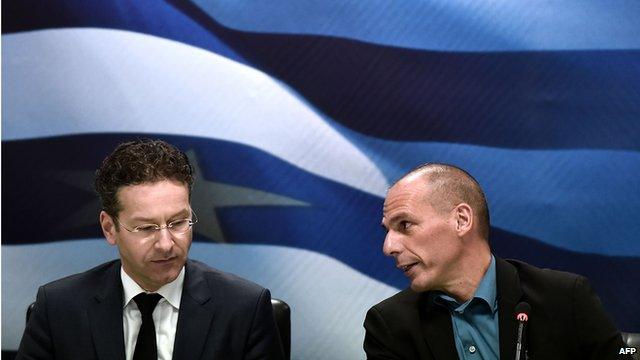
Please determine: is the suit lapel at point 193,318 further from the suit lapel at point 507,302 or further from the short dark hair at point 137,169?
the suit lapel at point 507,302

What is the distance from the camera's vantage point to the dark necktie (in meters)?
2.49

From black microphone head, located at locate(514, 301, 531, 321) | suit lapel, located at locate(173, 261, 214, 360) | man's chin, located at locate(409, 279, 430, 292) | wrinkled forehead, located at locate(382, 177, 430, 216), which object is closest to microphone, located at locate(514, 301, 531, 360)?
black microphone head, located at locate(514, 301, 531, 321)

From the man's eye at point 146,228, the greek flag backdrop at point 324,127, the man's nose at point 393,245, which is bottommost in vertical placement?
the man's eye at point 146,228

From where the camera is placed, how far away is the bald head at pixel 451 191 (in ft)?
8.08

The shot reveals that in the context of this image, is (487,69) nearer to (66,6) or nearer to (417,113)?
(417,113)

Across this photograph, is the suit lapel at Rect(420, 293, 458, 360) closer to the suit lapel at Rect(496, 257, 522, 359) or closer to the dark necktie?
the suit lapel at Rect(496, 257, 522, 359)

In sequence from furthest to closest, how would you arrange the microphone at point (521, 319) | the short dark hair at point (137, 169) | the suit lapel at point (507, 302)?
the short dark hair at point (137, 169) → the suit lapel at point (507, 302) → the microphone at point (521, 319)

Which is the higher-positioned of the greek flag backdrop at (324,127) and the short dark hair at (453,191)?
the greek flag backdrop at (324,127)

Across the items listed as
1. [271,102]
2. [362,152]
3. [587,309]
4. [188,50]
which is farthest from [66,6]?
[587,309]

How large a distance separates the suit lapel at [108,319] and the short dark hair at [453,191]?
977mm

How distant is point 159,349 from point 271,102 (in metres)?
1.19

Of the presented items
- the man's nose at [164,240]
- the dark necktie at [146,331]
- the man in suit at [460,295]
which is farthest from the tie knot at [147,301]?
the man in suit at [460,295]

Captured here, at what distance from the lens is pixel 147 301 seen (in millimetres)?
2572

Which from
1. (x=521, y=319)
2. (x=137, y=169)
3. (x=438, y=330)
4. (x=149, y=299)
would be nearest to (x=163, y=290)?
(x=149, y=299)
